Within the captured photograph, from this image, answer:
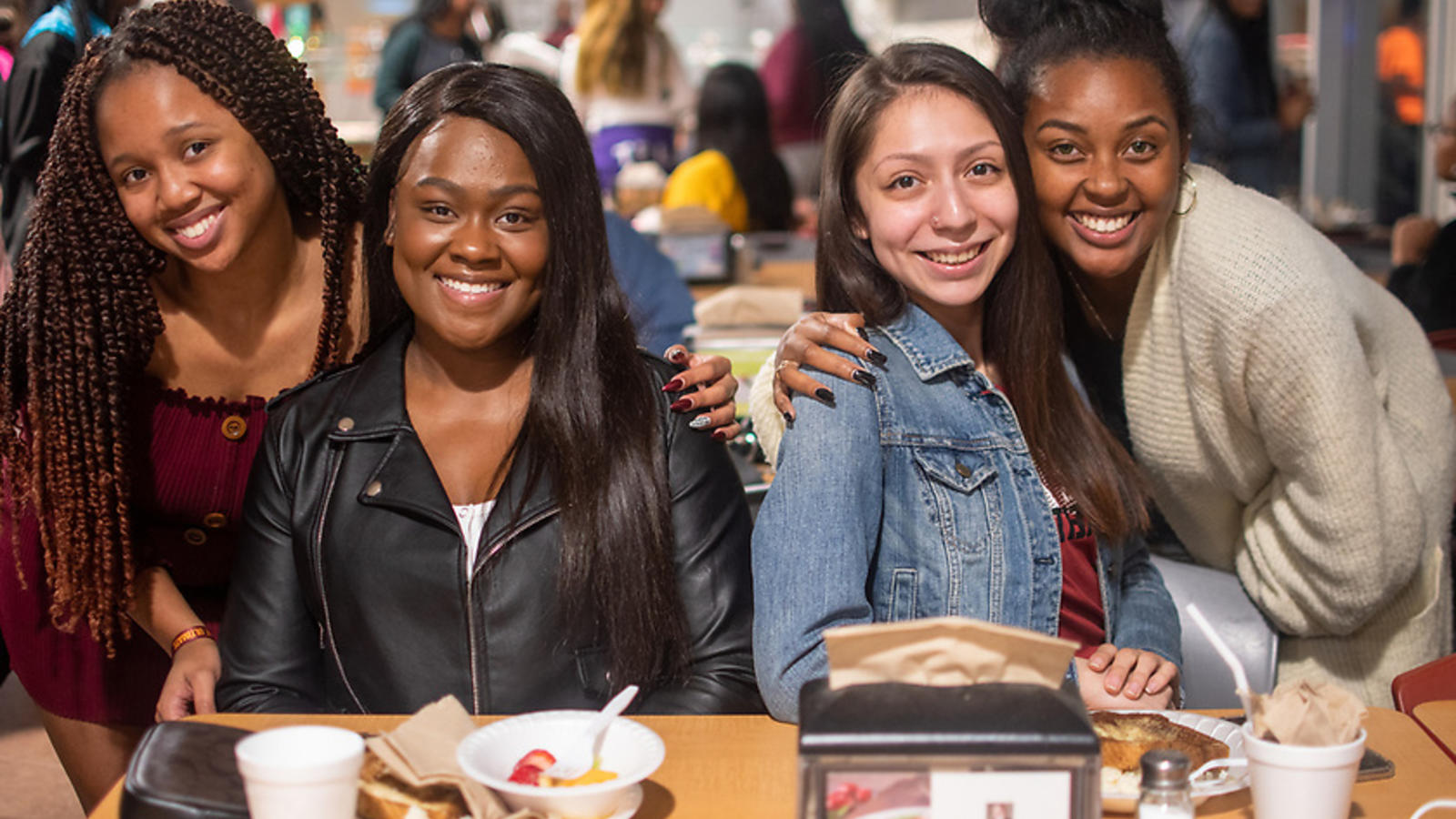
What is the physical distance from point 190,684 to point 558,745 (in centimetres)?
91

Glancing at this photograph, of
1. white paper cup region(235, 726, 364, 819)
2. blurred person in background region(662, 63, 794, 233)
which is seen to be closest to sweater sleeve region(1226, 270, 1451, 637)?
white paper cup region(235, 726, 364, 819)

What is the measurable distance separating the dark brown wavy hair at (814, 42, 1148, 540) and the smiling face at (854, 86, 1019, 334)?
0.02 m

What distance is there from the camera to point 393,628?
176 centimetres

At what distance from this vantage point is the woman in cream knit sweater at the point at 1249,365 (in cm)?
198

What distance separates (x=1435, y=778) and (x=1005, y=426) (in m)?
0.65

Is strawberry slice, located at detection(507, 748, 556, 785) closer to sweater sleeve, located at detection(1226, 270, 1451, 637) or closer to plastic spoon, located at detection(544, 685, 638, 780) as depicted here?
plastic spoon, located at detection(544, 685, 638, 780)

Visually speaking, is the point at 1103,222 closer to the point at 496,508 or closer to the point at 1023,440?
the point at 1023,440

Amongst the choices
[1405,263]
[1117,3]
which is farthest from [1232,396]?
[1405,263]

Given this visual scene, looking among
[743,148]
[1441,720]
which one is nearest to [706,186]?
[743,148]

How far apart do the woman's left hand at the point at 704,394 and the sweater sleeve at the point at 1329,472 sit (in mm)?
→ 746

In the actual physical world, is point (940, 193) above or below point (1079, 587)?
above

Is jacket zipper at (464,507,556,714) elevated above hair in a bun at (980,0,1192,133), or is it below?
below

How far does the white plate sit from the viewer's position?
1.26 meters

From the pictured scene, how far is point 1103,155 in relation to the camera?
200 centimetres
